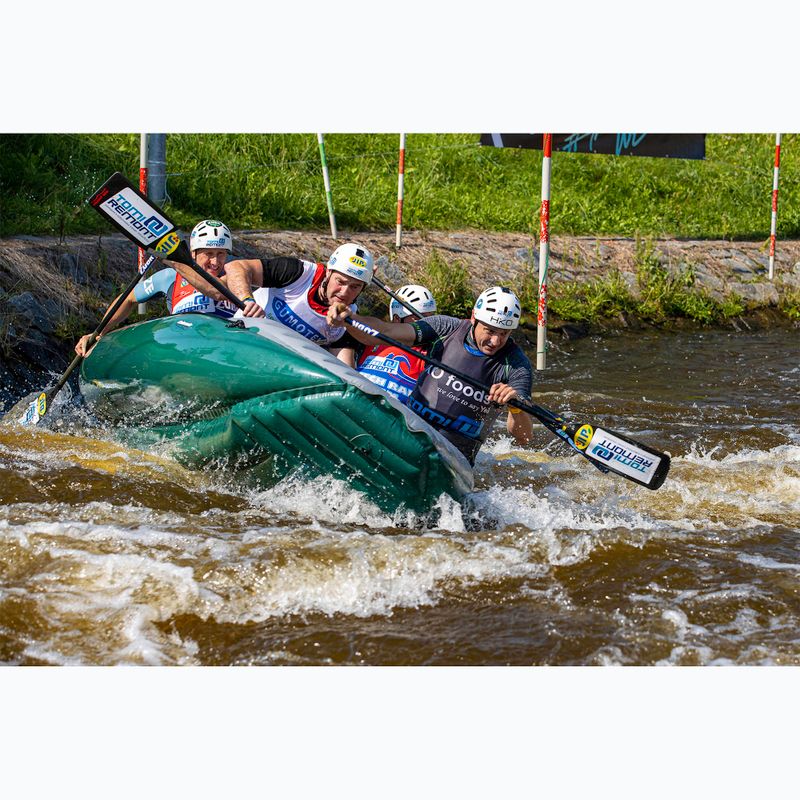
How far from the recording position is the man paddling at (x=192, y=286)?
6.21 metres

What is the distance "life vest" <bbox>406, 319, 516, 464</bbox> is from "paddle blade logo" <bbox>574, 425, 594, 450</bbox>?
47 cm

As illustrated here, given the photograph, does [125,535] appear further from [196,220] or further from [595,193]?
[595,193]

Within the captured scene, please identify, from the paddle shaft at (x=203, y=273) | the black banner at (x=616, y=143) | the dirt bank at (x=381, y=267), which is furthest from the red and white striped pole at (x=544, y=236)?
the paddle shaft at (x=203, y=273)

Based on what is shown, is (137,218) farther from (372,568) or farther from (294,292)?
(372,568)

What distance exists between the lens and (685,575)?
186 inches

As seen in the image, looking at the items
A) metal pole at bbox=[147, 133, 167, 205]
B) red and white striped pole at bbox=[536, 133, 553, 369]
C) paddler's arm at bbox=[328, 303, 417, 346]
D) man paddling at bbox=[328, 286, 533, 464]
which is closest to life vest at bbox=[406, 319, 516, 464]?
man paddling at bbox=[328, 286, 533, 464]

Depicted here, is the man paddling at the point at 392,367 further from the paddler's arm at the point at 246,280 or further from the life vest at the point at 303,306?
the paddler's arm at the point at 246,280

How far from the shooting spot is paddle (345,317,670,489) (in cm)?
552

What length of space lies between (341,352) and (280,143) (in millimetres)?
8655

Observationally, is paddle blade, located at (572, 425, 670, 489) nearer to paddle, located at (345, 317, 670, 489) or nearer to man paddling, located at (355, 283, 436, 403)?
paddle, located at (345, 317, 670, 489)

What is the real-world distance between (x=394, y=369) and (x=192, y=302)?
131 centimetres

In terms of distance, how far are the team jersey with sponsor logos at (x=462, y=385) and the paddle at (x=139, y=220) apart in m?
1.53

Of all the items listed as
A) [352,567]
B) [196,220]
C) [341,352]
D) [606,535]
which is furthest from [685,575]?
[196,220]

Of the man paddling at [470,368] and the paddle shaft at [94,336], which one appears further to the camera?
the paddle shaft at [94,336]
